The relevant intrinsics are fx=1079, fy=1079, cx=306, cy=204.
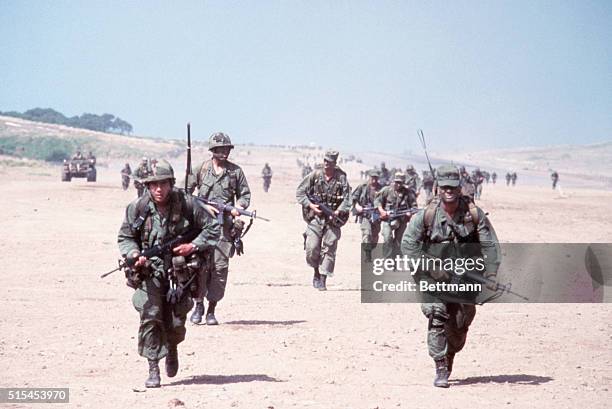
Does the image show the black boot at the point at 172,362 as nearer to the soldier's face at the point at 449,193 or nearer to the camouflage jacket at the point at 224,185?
the soldier's face at the point at 449,193

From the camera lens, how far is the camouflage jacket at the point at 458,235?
8.30m

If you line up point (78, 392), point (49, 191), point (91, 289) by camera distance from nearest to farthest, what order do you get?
point (78, 392) < point (91, 289) < point (49, 191)

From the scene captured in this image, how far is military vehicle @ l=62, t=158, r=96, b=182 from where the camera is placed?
55219 mm

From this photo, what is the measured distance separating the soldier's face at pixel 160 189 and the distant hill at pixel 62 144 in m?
101

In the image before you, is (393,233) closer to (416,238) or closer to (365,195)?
(365,195)

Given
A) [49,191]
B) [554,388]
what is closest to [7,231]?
[554,388]

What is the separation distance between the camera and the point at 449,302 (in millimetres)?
Answer: 8344

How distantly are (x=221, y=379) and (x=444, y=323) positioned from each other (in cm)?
182

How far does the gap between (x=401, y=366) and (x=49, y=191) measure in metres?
35.1

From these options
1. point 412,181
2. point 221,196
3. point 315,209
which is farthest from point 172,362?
point 412,181

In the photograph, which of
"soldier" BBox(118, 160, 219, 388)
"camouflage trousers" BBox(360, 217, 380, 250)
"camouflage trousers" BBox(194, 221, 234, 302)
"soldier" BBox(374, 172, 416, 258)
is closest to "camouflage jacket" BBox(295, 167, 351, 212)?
"soldier" BBox(374, 172, 416, 258)

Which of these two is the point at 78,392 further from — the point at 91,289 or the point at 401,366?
the point at 91,289

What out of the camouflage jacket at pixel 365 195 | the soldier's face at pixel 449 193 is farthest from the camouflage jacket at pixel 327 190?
the soldier's face at pixel 449 193

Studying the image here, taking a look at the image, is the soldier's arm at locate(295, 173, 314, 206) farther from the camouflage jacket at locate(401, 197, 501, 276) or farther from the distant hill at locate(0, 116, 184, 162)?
the distant hill at locate(0, 116, 184, 162)
